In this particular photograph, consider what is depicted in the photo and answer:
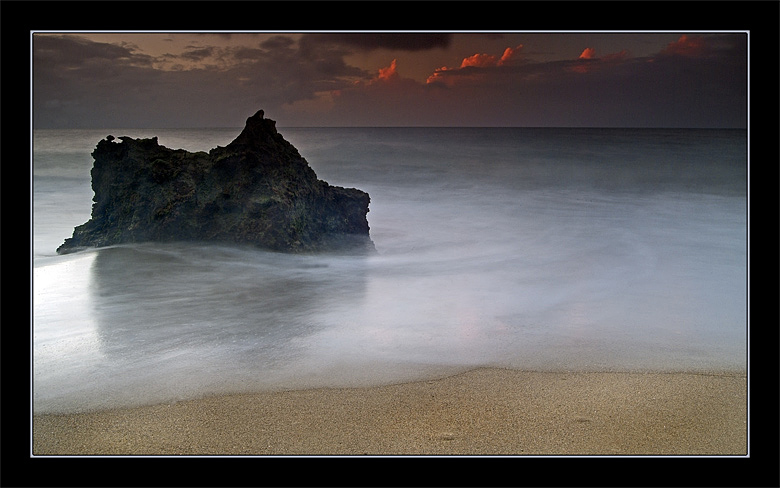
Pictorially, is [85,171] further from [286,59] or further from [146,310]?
[286,59]

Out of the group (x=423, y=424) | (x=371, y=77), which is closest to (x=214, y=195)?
(x=371, y=77)

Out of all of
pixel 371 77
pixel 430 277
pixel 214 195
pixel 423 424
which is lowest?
pixel 423 424

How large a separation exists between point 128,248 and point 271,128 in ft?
3.45

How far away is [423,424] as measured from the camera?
210cm

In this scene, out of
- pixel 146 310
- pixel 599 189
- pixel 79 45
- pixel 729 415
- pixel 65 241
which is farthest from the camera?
pixel 599 189


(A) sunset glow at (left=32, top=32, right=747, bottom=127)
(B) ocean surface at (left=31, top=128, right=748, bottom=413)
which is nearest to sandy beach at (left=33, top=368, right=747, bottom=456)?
(B) ocean surface at (left=31, top=128, right=748, bottom=413)

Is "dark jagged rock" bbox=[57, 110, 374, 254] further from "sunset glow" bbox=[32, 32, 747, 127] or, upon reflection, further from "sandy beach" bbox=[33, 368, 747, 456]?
"sandy beach" bbox=[33, 368, 747, 456]

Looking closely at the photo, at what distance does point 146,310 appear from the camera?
9.09 feet

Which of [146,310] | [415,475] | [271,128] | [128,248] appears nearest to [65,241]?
[128,248]

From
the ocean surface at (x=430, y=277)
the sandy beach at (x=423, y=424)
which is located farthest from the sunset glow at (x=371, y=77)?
the sandy beach at (x=423, y=424)

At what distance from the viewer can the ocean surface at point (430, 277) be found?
2.45m

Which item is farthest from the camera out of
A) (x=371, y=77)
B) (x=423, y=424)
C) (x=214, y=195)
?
(x=214, y=195)

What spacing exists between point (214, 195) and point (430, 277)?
4.39ft

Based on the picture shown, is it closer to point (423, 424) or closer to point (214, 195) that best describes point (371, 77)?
point (214, 195)
